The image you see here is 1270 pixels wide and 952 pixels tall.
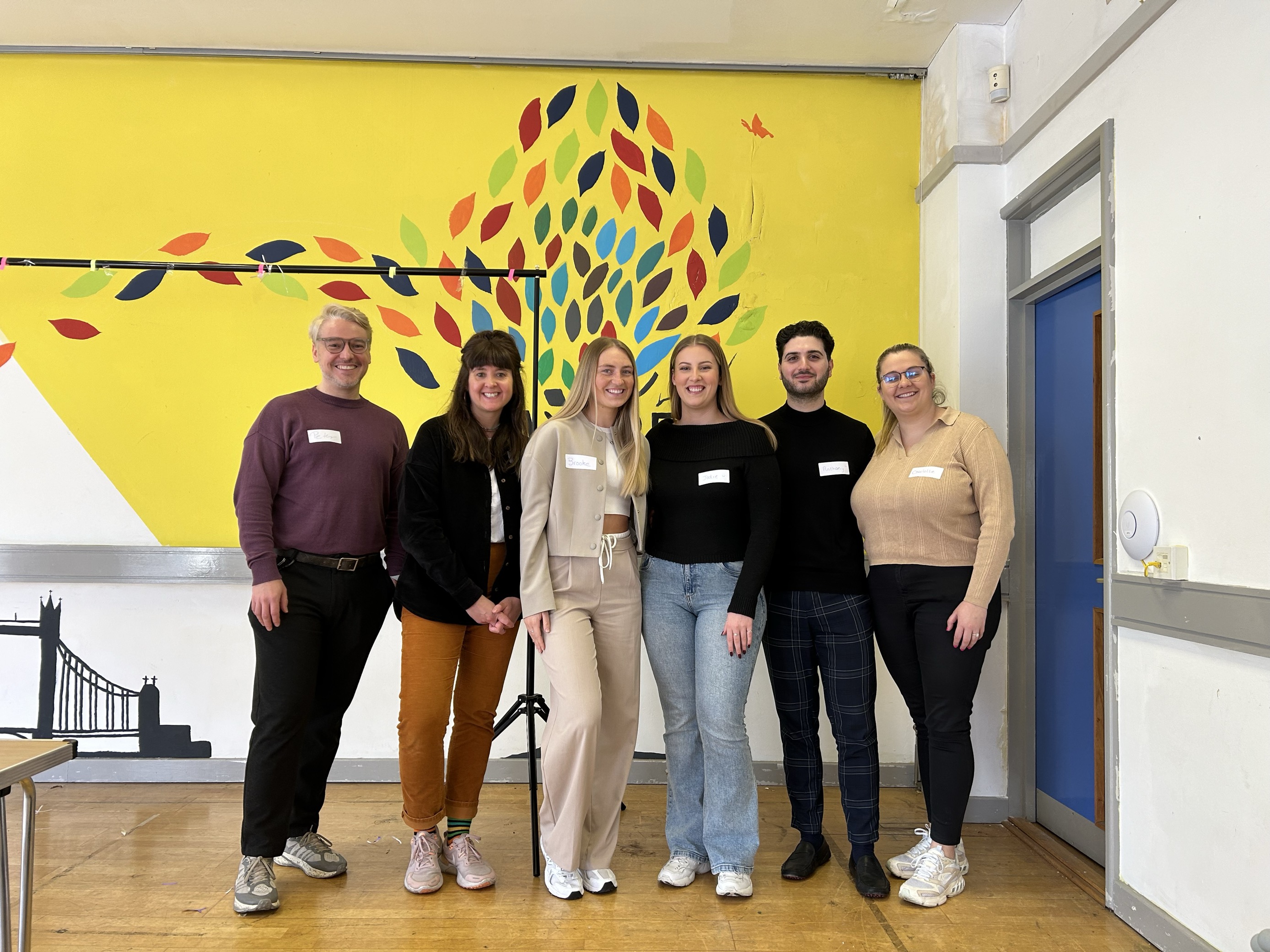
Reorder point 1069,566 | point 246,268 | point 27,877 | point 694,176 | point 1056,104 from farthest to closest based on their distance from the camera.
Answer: point 694,176, point 246,268, point 1069,566, point 1056,104, point 27,877

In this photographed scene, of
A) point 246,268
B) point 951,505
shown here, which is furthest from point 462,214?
point 951,505

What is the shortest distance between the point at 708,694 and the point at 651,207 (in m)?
2.26

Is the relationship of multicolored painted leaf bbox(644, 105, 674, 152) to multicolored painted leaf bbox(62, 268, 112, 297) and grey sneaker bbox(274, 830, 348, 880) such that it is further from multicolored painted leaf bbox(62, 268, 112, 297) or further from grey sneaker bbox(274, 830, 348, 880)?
grey sneaker bbox(274, 830, 348, 880)

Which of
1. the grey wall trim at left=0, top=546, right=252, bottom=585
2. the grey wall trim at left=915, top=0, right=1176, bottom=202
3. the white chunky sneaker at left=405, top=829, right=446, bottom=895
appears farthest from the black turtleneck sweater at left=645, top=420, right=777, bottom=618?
the grey wall trim at left=0, top=546, right=252, bottom=585

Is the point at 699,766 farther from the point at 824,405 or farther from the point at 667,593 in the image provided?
the point at 824,405

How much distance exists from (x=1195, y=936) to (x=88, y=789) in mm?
3891

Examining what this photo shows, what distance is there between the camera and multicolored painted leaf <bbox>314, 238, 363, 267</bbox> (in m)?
3.73

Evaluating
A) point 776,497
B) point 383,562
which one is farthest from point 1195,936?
point 383,562

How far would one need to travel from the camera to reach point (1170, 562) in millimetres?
2188

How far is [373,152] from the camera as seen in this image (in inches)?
149

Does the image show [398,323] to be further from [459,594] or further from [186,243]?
[459,594]

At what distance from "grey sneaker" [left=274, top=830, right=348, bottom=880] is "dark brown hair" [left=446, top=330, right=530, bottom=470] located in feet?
4.32

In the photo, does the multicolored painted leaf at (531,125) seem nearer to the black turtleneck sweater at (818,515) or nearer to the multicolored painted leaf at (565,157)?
the multicolored painted leaf at (565,157)

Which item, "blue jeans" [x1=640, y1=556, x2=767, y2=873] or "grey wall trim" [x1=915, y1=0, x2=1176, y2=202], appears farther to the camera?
"blue jeans" [x1=640, y1=556, x2=767, y2=873]
